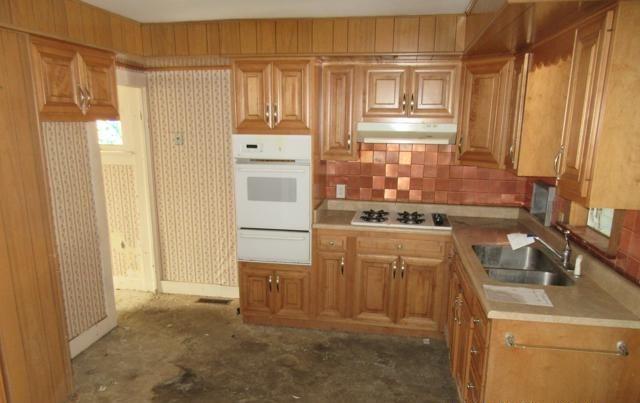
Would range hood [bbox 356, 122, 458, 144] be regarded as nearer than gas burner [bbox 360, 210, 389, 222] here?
Yes

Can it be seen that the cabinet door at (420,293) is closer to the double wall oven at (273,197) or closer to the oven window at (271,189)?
the double wall oven at (273,197)

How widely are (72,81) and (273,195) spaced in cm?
153

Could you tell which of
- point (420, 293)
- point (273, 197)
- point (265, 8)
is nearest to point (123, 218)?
point (273, 197)

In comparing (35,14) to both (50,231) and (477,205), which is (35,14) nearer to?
(50,231)

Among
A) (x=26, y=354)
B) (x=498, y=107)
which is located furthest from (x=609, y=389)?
(x=26, y=354)

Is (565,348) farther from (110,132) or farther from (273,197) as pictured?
(110,132)

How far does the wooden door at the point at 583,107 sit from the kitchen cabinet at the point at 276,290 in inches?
82.4

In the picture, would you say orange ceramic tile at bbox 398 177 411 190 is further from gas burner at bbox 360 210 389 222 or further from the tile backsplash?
gas burner at bbox 360 210 389 222

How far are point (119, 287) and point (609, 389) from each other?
163 inches

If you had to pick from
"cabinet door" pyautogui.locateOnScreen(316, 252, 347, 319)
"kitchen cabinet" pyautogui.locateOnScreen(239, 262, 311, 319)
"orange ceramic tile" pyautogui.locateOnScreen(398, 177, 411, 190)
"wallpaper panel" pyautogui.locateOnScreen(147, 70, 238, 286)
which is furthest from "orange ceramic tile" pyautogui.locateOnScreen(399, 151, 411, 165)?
"wallpaper panel" pyautogui.locateOnScreen(147, 70, 238, 286)

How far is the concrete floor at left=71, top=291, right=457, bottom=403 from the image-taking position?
8.63 ft

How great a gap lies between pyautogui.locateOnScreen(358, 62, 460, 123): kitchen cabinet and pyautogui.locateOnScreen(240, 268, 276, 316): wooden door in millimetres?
1553

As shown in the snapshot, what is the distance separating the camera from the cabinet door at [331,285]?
3.27 meters

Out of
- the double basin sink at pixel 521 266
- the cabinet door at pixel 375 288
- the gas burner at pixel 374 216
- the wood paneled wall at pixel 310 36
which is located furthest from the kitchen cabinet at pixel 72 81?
the double basin sink at pixel 521 266
